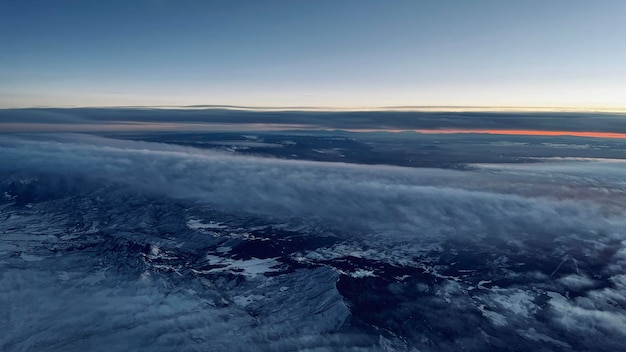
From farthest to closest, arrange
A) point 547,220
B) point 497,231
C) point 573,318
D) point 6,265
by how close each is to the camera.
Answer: point 547,220 < point 497,231 < point 6,265 < point 573,318

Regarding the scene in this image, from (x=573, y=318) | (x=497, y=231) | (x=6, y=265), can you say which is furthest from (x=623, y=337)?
(x=6, y=265)

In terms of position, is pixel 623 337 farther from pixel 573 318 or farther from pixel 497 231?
pixel 497 231

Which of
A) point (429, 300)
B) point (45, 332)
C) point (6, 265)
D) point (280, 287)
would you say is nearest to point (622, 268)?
point (429, 300)

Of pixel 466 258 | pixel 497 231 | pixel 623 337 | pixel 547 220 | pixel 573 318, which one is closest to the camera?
pixel 623 337

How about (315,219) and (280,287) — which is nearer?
(280,287)

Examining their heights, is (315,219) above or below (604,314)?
below

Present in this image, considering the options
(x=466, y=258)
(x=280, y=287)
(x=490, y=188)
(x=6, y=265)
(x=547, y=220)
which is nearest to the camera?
(x=280, y=287)

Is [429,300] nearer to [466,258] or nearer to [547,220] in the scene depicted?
[466,258]

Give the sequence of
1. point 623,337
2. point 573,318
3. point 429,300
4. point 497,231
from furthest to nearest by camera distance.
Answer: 1. point 497,231
2. point 429,300
3. point 573,318
4. point 623,337

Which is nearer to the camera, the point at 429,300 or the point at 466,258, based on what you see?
the point at 429,300
